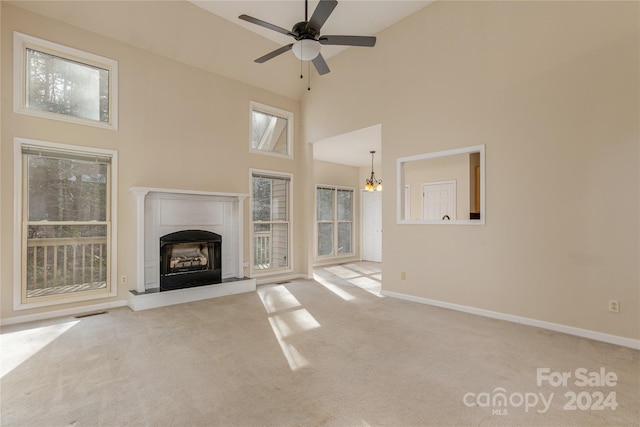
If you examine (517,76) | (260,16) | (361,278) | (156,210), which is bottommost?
(361,278)

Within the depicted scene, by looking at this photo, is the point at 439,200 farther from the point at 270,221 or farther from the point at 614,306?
the point at 614,306

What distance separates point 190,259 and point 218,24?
369 centimetres

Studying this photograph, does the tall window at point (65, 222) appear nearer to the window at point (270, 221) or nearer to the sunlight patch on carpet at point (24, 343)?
the sunlight patch on carpet at point (24, 343)

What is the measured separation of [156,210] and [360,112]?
3.69 m

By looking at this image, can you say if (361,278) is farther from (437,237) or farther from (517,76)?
(517,76)

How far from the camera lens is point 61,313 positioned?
3.93 metres

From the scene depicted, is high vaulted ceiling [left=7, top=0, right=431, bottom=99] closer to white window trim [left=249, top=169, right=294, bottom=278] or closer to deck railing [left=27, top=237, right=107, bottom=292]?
white window trim [left=249, top=169, right=294, bottom=278]

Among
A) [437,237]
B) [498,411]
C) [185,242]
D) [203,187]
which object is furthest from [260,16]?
[498,411]

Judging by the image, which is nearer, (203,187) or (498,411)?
(498,411)

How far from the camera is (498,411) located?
1993 millimetres

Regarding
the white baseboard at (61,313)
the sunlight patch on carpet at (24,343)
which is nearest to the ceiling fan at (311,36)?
the sunlight patch on carpet at (24,343)

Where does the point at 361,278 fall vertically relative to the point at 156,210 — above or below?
below

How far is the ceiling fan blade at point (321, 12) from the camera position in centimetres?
273

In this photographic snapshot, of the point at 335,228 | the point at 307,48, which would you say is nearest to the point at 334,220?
the point at 335,228
